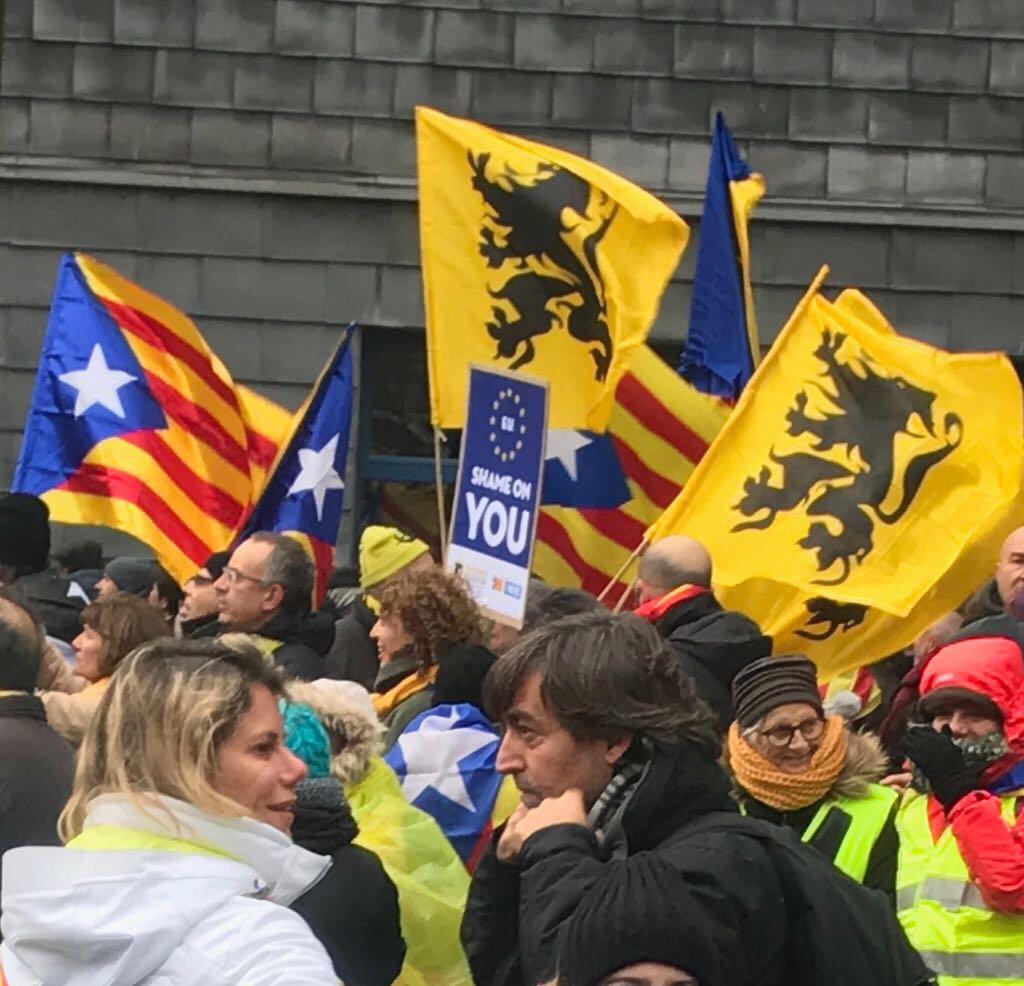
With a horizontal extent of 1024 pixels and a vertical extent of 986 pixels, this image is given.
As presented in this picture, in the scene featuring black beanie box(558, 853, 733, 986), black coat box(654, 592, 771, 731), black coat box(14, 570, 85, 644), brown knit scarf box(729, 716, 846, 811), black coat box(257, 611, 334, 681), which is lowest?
black coat box(14, 570, 85, 644)

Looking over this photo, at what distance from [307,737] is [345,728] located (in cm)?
36

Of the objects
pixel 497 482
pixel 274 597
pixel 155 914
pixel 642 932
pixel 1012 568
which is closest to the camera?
pixel 642 932

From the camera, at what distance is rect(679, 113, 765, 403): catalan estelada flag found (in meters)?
9.09

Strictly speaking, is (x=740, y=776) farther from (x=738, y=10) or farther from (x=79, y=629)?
(x=738, y=10)

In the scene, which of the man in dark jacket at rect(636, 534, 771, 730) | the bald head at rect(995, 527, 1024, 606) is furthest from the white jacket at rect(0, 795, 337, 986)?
the bald head at rect(995, 527, 1024, 606)

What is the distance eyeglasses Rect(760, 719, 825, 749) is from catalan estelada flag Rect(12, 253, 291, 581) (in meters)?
4.45

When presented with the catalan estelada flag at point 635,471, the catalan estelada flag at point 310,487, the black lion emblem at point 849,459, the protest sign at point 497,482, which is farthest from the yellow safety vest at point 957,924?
the catalan estelada flag at point 310,487

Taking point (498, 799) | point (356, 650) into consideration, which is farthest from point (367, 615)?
point (498, 799)

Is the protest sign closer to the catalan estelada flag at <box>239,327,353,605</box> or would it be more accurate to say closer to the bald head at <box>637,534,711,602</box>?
the bald head at <box>637,534,711,602</box>

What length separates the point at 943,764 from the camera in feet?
17.1

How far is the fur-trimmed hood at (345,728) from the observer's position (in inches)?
192

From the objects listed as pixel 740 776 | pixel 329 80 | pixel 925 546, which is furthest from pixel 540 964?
pixel 329 80

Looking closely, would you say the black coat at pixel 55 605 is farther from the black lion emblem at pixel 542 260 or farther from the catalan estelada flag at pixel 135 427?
the black lion emblem at pixel 542 260

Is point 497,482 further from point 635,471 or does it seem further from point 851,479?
point 635,471
